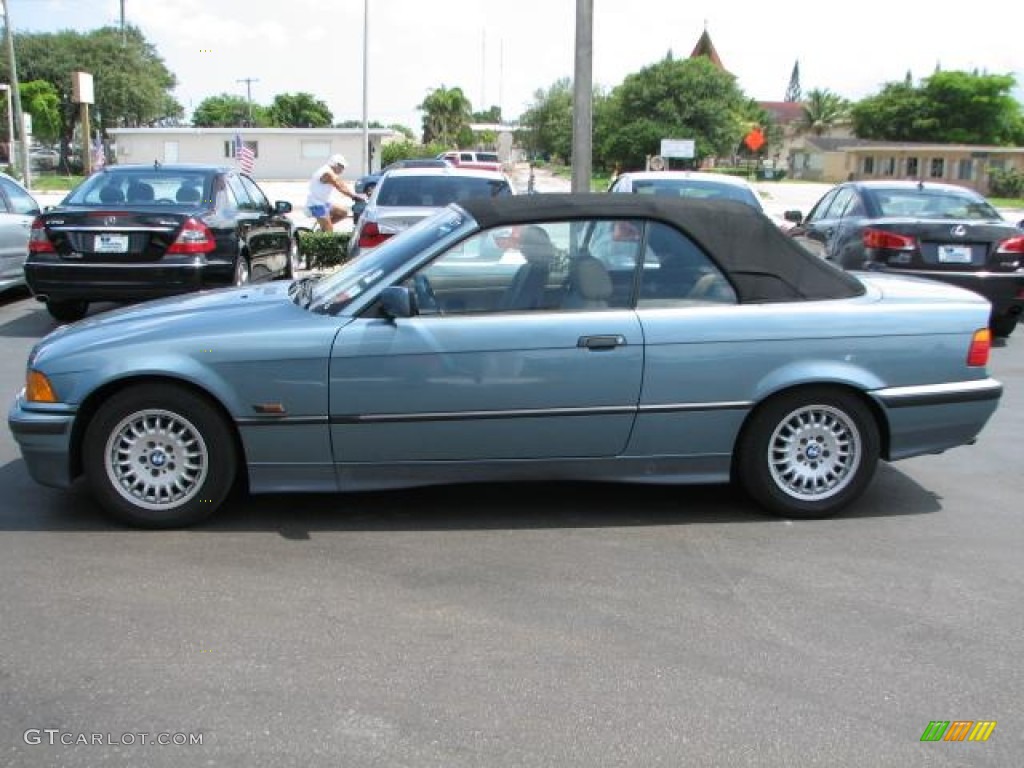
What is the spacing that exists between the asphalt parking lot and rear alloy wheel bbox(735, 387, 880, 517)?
5.6 inches

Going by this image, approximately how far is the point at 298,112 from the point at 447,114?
3227 centimetres

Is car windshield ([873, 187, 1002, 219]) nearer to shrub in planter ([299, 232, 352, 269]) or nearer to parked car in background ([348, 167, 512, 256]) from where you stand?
parked car in background ([348, 167, 512, 256])

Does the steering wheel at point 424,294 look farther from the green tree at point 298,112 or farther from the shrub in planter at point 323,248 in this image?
the green tree at point 298,112

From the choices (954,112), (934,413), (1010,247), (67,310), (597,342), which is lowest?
(67,310)

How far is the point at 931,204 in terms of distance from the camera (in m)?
10.6

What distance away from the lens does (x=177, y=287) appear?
9625 mm

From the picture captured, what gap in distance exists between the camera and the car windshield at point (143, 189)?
1009cm

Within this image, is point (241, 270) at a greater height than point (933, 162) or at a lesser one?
lesser

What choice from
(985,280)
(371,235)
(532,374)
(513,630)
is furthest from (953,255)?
(513,630)

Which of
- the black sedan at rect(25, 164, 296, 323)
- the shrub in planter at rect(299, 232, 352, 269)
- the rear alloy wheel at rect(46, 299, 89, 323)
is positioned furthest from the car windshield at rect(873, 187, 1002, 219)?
the rear alloy wheel at rect(46, 299, 89, 323)

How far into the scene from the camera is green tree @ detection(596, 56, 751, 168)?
53156mm

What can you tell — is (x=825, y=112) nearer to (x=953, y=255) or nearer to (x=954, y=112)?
(x=954, y=112)

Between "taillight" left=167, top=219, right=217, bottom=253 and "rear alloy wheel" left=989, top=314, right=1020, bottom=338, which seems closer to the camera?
"taillight" left=167, top=219, right=217, bottom=253

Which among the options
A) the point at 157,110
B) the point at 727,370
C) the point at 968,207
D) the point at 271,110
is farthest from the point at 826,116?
the point at 727,370
